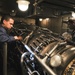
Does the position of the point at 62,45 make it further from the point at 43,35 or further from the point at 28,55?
the point at 43,35

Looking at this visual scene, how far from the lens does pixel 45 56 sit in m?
2.46

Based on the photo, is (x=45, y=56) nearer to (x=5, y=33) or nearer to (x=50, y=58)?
(x=50, y=58)

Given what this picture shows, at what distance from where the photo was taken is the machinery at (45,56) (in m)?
2.19

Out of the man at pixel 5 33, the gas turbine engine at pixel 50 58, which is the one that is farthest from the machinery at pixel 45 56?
the man at pixel 5 33

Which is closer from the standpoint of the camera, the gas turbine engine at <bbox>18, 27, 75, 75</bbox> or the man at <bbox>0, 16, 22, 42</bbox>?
the gas turbine engine at <bbox>18, 27, 75, 75</bbox>

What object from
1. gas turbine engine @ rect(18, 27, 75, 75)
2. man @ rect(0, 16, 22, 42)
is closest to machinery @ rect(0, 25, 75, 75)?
gas turbine engine @ rect(18, 27, 75, 75)

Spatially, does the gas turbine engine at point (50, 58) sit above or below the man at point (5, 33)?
below

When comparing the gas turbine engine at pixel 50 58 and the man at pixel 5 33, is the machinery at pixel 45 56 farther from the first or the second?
the man at pixel 5 33

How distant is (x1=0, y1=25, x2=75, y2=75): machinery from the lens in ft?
7.19

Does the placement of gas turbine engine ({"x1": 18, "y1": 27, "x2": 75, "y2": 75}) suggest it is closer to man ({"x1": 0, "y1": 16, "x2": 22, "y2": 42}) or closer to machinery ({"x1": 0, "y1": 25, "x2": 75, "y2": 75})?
machinery ({"x1": 0, "y1": 25, "x2": 75, "y2": 75})

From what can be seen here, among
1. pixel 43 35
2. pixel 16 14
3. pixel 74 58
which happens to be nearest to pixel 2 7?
pixel 16 14

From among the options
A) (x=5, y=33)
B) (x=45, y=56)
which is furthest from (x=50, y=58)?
(x=5, y=33)

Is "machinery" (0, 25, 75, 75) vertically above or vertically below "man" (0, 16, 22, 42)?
below

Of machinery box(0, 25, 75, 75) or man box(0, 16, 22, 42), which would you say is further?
man box(0, 16, 22, 42)
